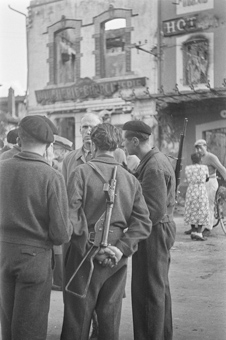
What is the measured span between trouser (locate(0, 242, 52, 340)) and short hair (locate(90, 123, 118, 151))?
702 millimetres

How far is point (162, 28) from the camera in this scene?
13398 millimetres

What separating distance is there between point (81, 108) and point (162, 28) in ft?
10.8

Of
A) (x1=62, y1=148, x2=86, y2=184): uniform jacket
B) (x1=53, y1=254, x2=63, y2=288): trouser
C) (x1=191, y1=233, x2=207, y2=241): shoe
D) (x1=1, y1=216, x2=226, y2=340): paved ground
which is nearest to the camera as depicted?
(x1=1, y1=216, x2=226, y2=340): paved ground

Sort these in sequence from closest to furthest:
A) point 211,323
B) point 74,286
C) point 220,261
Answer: point 74,286
point 211,323
point 220,261

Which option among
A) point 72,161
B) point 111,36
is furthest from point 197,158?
point 111,36

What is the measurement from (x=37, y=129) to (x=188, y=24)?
36.7ft

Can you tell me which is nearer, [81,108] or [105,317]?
[105,317]

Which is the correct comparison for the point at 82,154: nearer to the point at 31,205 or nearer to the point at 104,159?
the point at 104,159

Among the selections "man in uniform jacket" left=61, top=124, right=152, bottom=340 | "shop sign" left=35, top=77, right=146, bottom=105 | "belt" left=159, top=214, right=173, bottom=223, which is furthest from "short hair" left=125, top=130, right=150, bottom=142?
"shop sign" left=35, top=77, right=146, bottom=105

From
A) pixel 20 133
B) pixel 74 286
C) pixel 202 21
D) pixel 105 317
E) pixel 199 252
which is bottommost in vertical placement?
pixel 199 252

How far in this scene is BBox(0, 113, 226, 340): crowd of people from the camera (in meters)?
2.46

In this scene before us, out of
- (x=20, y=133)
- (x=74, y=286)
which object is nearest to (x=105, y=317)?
(x=74, y=286)

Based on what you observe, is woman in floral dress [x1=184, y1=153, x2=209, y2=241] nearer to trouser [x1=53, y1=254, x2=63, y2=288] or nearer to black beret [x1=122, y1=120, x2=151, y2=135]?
trouser [x1=53, y1=254, x2=63, y2=288]

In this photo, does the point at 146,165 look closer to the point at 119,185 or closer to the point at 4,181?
the point at 119,185
